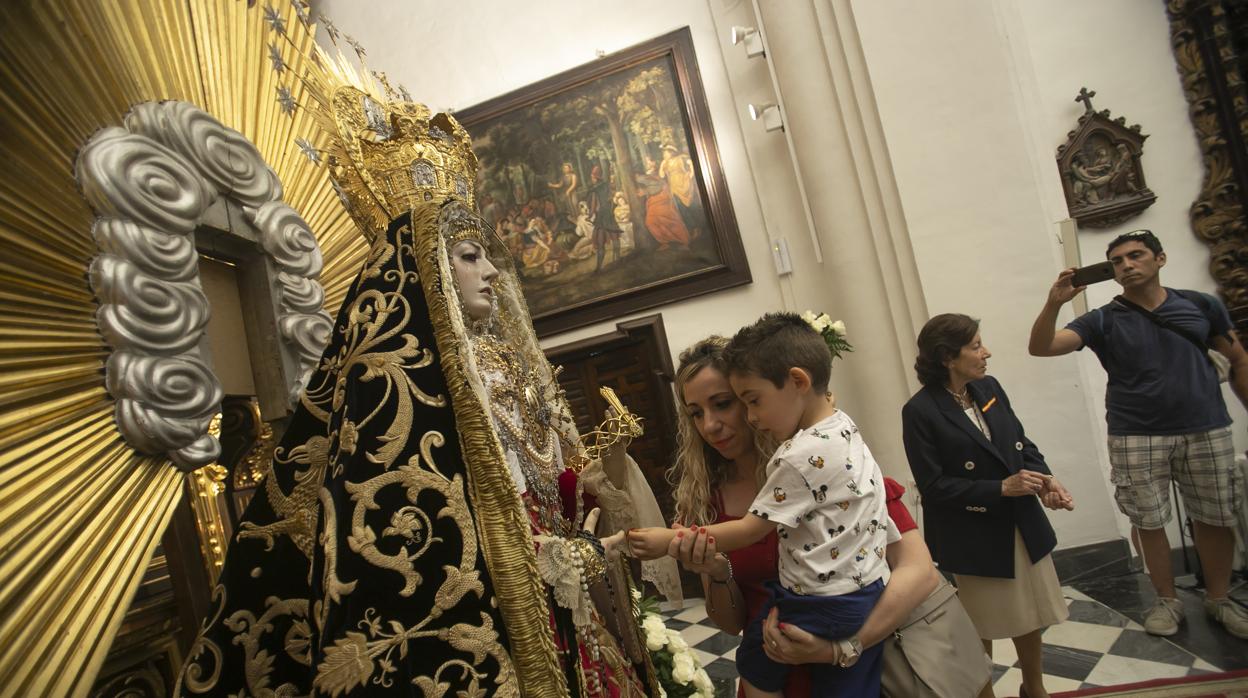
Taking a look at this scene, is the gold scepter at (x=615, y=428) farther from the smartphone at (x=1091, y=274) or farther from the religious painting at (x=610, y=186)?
the religious painting at (x=610, y=186)

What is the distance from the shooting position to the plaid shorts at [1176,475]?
107 inches

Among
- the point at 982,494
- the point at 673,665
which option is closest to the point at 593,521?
the point at 673,665

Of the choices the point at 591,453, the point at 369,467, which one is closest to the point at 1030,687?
the point at 591,453

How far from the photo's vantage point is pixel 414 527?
4.10ft

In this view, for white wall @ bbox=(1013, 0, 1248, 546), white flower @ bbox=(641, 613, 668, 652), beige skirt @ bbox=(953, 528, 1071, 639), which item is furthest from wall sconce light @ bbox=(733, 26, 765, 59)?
white flower @ bbox=(641, 613, 668, 652)

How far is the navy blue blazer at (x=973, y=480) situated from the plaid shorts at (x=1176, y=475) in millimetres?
926

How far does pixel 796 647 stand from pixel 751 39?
4336mm

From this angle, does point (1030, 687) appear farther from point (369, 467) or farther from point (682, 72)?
point (682, 72)

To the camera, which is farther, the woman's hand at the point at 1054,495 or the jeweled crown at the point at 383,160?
the woman's hand at the point at 1054,495

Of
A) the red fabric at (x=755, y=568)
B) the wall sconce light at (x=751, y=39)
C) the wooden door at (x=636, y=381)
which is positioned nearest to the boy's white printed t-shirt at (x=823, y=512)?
the red fabric at (x=755, y=568)

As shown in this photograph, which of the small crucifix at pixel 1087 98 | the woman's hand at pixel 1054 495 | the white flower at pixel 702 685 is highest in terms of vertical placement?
the small crucifix at pixel 1087 98

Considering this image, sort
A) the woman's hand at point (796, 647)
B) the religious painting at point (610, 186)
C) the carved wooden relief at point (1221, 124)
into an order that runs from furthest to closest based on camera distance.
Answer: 1. the religious painting at point (610, 186)
2. the carved wooden relief at point (1221, 124)
3. the woman's hand at point (796, 647)

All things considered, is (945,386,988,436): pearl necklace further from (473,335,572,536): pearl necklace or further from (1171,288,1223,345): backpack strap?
(473,335,572,536): pearl necklace

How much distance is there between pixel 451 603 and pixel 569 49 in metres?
4.90
